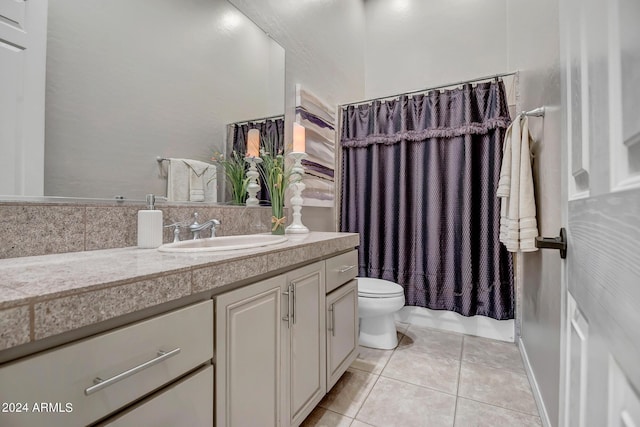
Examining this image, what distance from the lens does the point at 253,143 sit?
163cm

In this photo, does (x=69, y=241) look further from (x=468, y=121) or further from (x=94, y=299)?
(x=468, y=121)

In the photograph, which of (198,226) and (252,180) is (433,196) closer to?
(252,180)

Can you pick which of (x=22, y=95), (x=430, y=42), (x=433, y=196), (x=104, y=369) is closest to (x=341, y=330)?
(x=104, y=369)

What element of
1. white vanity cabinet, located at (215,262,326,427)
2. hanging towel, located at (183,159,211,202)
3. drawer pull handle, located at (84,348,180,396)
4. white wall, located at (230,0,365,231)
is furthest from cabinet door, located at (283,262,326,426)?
white wall, located at (230,0,365,231)

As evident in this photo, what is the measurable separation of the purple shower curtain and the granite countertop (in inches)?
64.3

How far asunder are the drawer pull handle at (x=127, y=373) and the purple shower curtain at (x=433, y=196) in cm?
197

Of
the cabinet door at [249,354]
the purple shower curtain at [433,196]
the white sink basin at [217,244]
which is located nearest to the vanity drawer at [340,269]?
the white sink basin at [217,244]

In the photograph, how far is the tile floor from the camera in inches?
51.3

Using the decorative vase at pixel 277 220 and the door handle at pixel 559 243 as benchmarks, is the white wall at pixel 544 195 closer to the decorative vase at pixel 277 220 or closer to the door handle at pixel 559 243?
the door handle at pixel 559 243

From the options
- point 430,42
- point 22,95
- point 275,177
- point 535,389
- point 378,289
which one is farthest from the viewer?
point 430,42

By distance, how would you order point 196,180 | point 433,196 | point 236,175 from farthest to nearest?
point 433,196, point 236,175, point 196,180

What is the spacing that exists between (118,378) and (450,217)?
85.6 inches

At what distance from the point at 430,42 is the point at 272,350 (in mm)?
3192

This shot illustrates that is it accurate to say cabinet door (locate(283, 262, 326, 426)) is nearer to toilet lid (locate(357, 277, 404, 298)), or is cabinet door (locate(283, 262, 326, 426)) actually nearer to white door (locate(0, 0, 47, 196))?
toilet lid (locate(357, 277, 404, 298))
